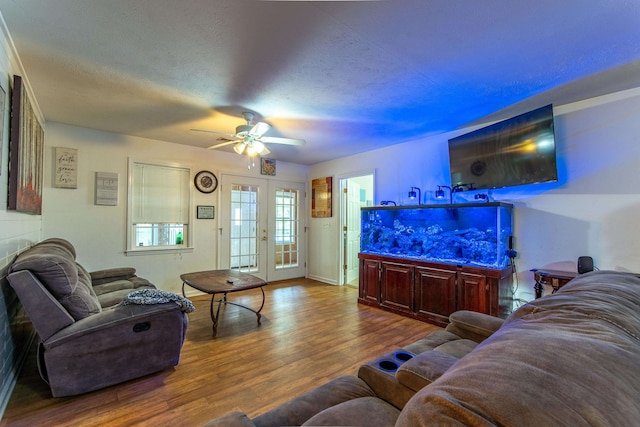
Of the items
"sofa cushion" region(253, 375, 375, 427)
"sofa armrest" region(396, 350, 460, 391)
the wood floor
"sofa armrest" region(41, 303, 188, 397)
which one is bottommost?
the wood floor

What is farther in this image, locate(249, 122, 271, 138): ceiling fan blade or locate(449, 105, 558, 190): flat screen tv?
locate(249, 122, 271, 138): ceiling fan blade

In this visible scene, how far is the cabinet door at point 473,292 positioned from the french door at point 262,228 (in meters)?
3.45

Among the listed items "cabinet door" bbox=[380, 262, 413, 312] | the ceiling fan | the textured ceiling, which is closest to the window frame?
the textured ceiling

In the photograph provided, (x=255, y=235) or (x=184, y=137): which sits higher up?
(x=184, y=137)

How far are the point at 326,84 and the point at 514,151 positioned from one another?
206 centimetres

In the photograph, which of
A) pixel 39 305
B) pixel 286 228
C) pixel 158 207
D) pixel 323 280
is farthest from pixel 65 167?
pixel 323 280

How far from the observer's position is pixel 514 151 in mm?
2900

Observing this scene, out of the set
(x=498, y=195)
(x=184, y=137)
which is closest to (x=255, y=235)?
(x=184, y=137)

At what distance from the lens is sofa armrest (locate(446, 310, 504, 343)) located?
5.90 ft

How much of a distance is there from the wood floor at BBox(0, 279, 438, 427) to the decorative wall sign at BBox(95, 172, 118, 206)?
6.58 feet

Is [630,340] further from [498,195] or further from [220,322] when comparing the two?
[220,322]

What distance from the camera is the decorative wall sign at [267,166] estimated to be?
5379mm

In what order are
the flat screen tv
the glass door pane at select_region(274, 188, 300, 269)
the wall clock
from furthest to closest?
the glass door pane at select_region(274, 188, 300, 269) < the wall clock < the flat screen tv

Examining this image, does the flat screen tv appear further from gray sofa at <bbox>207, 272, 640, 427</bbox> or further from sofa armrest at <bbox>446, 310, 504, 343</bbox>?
gray sofa at <bbox>207, 272, 640, 427</bbox>
